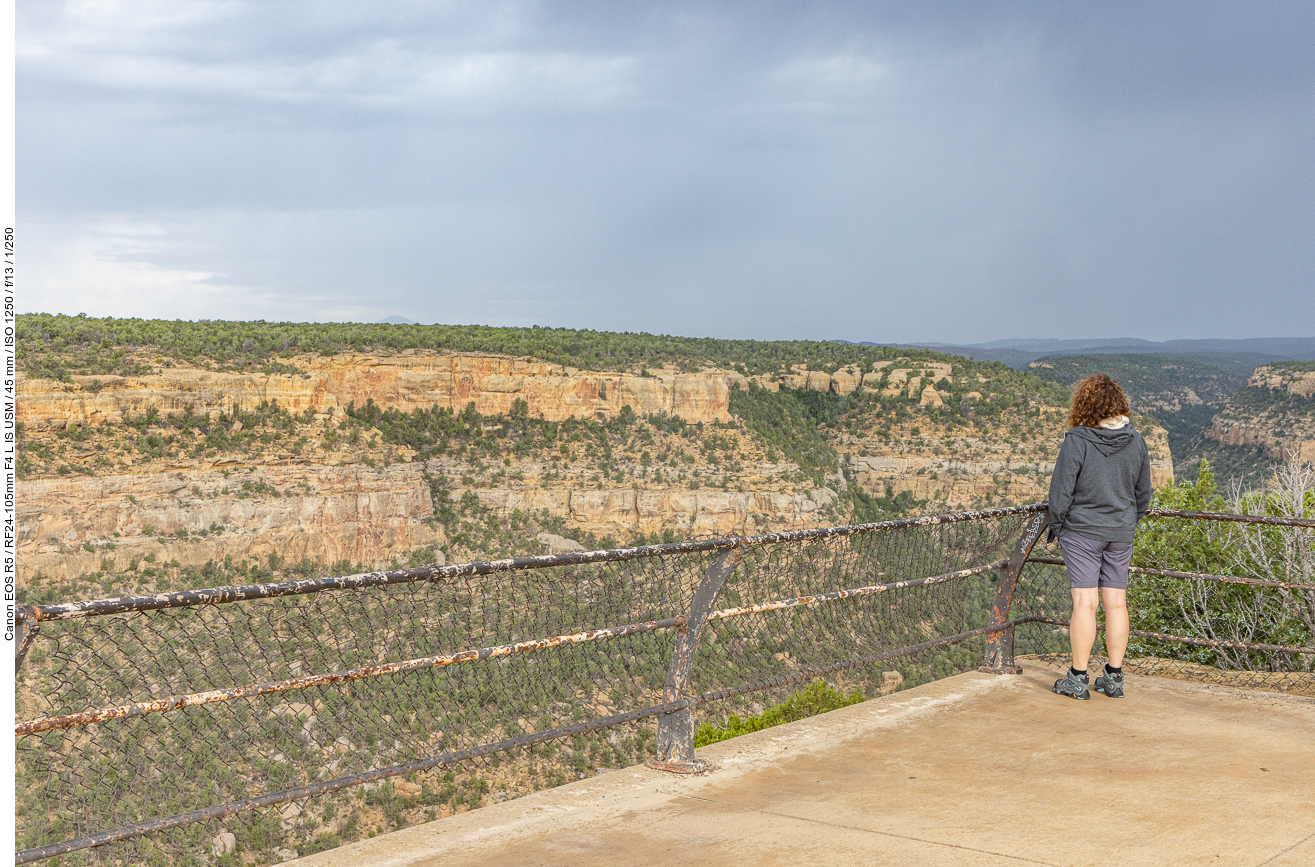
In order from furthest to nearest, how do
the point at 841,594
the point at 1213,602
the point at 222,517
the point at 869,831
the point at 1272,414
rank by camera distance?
the point at 1272,414, the point at 222,517, the point at 1213,602, the point at 841,594, the point at 869,831

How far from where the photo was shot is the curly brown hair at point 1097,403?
203 inches

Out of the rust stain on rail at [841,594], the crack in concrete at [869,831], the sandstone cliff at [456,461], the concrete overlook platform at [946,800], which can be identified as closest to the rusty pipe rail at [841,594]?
the rust stain on rail at [841,594]

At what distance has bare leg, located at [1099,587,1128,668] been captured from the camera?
17.1 ft

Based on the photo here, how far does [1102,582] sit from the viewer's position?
5.31m

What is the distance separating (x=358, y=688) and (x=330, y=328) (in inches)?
2036

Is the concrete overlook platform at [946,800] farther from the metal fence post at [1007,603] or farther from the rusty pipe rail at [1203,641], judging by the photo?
the metal fence post at [1007,603]

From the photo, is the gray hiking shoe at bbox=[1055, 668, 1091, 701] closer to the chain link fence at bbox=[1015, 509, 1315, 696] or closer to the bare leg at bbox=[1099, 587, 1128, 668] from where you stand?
the bare leg at bbox=[1099, 587, 1128, 668]

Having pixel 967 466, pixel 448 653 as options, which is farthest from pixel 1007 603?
pixel 967 466

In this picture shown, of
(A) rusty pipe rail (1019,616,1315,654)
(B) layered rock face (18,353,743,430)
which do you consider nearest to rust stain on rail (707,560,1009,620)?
(A) rusty pipe rail (1019,616,1315,654)

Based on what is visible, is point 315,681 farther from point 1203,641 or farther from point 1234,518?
point 1234,518

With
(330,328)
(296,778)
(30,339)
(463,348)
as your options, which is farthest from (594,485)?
(296,778)

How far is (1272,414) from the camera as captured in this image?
195ft

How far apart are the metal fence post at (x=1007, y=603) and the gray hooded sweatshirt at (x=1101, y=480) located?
60 centimetres

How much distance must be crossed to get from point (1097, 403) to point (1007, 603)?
1.38 m
